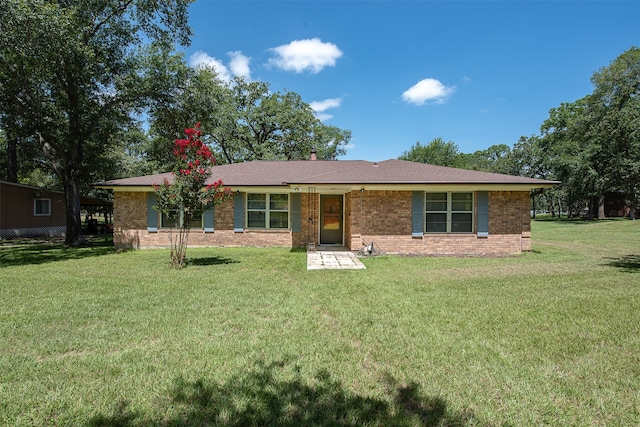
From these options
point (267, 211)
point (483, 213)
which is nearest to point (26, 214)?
point (267, 211)

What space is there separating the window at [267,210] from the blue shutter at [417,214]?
4817mm

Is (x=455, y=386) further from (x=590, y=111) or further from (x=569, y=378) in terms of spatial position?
(x=590, y=111)

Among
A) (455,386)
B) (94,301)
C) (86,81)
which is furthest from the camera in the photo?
(86,81)

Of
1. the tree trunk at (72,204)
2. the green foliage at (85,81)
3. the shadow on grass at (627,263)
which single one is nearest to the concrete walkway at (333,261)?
the shadow on grass at (627,263)

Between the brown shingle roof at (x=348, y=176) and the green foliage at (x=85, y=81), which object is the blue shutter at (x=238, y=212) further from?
the green foliage at (x=85, y=81)

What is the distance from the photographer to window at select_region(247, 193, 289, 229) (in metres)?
12.9

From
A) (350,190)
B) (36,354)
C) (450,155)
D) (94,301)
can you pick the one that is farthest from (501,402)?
(450,155)

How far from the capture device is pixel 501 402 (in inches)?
104

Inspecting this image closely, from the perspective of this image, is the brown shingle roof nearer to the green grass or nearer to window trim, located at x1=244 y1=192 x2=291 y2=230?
window trim, located at x1=244 y1=192 x2=291 y2=230

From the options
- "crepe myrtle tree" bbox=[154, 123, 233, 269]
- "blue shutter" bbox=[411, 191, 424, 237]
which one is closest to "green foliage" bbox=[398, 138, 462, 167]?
"blue shutter" bbox=[411, 191, 424, 237]

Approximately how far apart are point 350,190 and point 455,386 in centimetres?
918

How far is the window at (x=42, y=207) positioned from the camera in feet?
64.7

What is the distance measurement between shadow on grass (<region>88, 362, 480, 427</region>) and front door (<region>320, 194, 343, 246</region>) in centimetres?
1048

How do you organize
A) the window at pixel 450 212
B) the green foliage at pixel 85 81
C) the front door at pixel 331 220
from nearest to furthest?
the window at pixel 450 212 → the green foliage at pixel 85 81 → the front door at pixel 331 220
